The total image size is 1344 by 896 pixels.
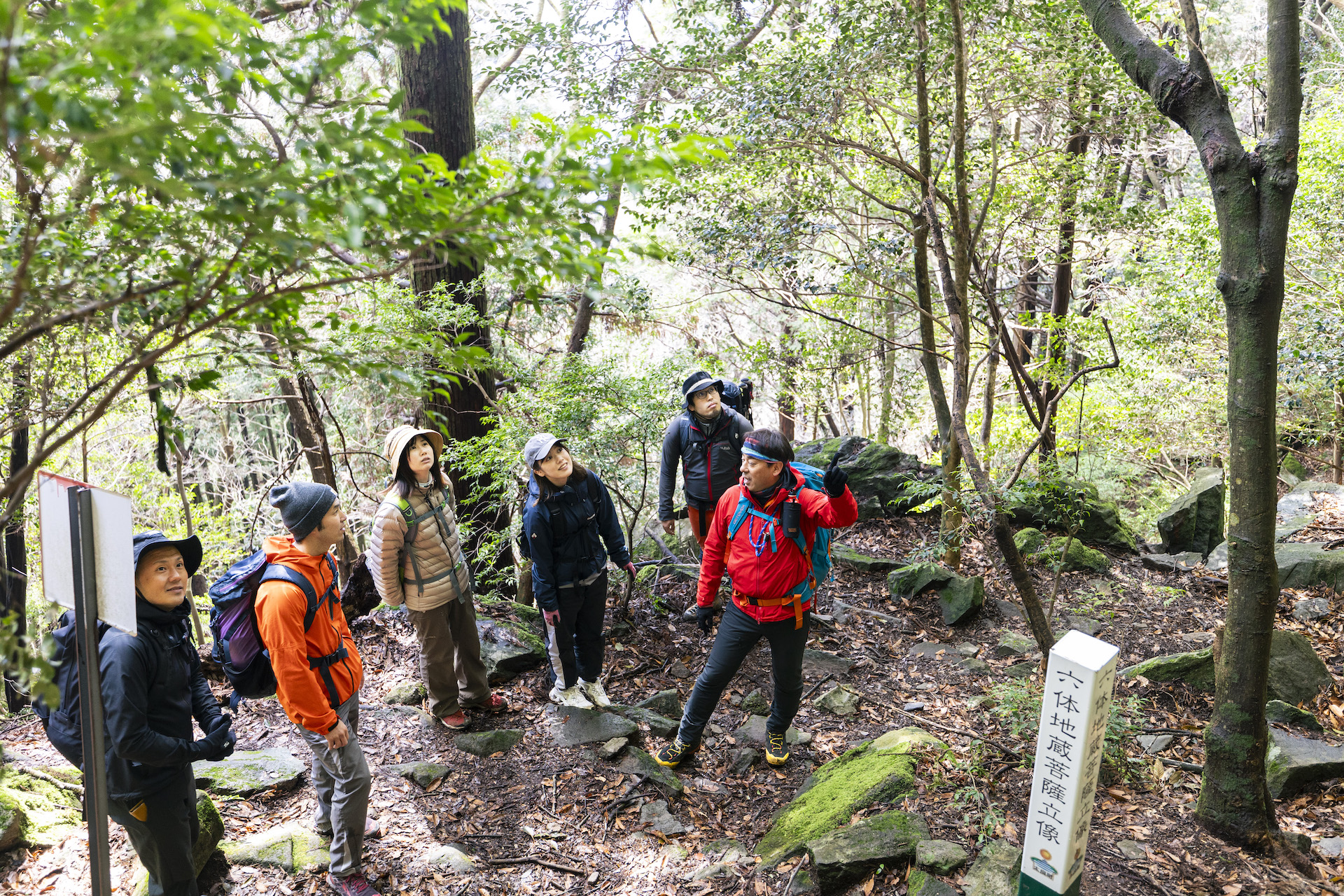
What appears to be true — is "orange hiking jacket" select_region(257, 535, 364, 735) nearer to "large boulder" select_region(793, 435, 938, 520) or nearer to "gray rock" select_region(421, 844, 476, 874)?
"gray rock" select_region(421, 844, 476, 874)

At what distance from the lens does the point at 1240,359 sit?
3355mm

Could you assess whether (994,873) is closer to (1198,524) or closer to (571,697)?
(571,697)

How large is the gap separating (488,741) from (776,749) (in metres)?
1.91

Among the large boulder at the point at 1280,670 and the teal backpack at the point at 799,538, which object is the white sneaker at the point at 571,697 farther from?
the large boulder at the point at 1280,670

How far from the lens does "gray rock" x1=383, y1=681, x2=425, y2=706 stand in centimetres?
556

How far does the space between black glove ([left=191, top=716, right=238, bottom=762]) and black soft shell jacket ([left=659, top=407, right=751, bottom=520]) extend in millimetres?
3556

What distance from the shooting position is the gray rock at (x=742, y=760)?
4840mm

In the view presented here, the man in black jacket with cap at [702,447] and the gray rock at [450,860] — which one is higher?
the man in black jacket with cap at [702,447]

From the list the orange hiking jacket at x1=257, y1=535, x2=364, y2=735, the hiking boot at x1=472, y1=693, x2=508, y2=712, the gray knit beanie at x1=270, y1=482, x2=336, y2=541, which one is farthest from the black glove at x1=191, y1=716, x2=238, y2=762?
the hiking boot at x1=472, y1=693, x2=508, y2=712

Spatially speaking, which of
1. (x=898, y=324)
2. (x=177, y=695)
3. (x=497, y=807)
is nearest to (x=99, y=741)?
(x=177, y=695)

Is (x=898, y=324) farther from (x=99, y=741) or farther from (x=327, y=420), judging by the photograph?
(x=99, y=741)

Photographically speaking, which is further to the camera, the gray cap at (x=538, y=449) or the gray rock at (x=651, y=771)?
the gray cap at (x=538, y=449)

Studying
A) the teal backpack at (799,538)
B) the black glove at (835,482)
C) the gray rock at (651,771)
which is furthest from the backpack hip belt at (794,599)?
the gray rock at (651,771)

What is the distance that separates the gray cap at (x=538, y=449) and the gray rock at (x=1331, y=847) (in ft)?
14.8
